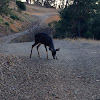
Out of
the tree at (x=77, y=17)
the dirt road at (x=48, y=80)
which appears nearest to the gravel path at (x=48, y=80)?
the dirt road at (x=48, y=80)

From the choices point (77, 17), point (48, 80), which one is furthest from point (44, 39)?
point (77, 17)

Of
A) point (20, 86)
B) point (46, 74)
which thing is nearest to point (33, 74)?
point (46, 74)

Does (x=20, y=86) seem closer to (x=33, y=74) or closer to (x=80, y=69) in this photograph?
(x=33, y=74)

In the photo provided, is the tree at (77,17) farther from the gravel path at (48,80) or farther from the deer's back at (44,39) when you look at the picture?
the gravel path at (48,80)

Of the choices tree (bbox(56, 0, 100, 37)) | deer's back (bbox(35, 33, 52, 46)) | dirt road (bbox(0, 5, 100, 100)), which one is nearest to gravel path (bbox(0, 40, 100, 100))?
dirt road (bbox(0, 5, 100, 100))

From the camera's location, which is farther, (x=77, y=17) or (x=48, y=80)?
(x=77, y=17)

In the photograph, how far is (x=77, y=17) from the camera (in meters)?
29.1

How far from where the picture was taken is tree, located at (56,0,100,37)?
94.5 ft

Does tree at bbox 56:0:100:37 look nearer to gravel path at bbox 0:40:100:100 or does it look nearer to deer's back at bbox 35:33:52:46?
deer's back at bbox 35:33:52:46

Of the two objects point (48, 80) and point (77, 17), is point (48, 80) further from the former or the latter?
point (77, 17)

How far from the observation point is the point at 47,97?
6094 millimetres

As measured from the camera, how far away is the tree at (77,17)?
28.8 m

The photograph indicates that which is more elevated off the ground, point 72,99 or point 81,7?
point 81,7

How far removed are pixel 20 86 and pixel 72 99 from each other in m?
1.75
